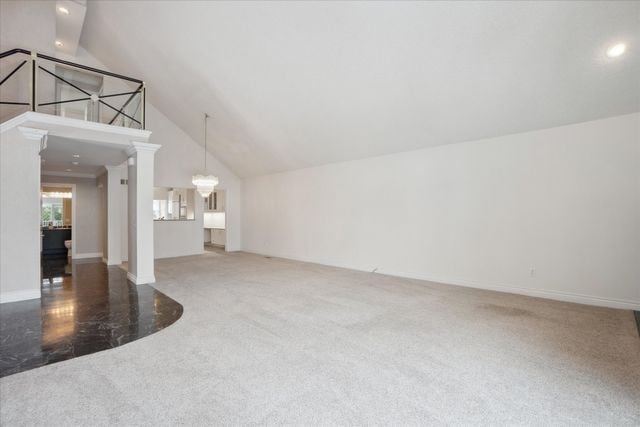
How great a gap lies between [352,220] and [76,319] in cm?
537

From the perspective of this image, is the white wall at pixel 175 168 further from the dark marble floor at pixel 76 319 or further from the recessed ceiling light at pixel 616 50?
the recessed ceiling light at pixel 616 50

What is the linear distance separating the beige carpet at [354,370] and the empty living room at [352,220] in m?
0.02

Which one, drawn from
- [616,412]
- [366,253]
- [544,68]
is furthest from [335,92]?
[616,412]

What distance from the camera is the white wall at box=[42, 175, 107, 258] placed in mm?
8570

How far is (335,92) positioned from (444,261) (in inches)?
147

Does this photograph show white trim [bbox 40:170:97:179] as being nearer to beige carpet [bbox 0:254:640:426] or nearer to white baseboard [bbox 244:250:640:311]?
beige carpet [bbox 0:254:640:426]

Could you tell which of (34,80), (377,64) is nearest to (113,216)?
(34,80)

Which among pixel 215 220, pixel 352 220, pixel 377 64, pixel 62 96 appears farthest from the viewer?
pixel 215 220

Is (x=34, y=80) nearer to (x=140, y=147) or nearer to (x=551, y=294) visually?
(x=140, y=147)

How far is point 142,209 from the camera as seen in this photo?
18.3 ft

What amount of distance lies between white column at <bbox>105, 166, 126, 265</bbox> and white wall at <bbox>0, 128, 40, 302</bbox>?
3166 mm

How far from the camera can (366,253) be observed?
7.11 metres

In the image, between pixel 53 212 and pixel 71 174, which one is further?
pixel 53 212

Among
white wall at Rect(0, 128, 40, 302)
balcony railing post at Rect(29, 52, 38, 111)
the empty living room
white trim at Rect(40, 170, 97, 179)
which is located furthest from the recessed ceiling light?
white trim at Rect(40, 170, 97, 179)
